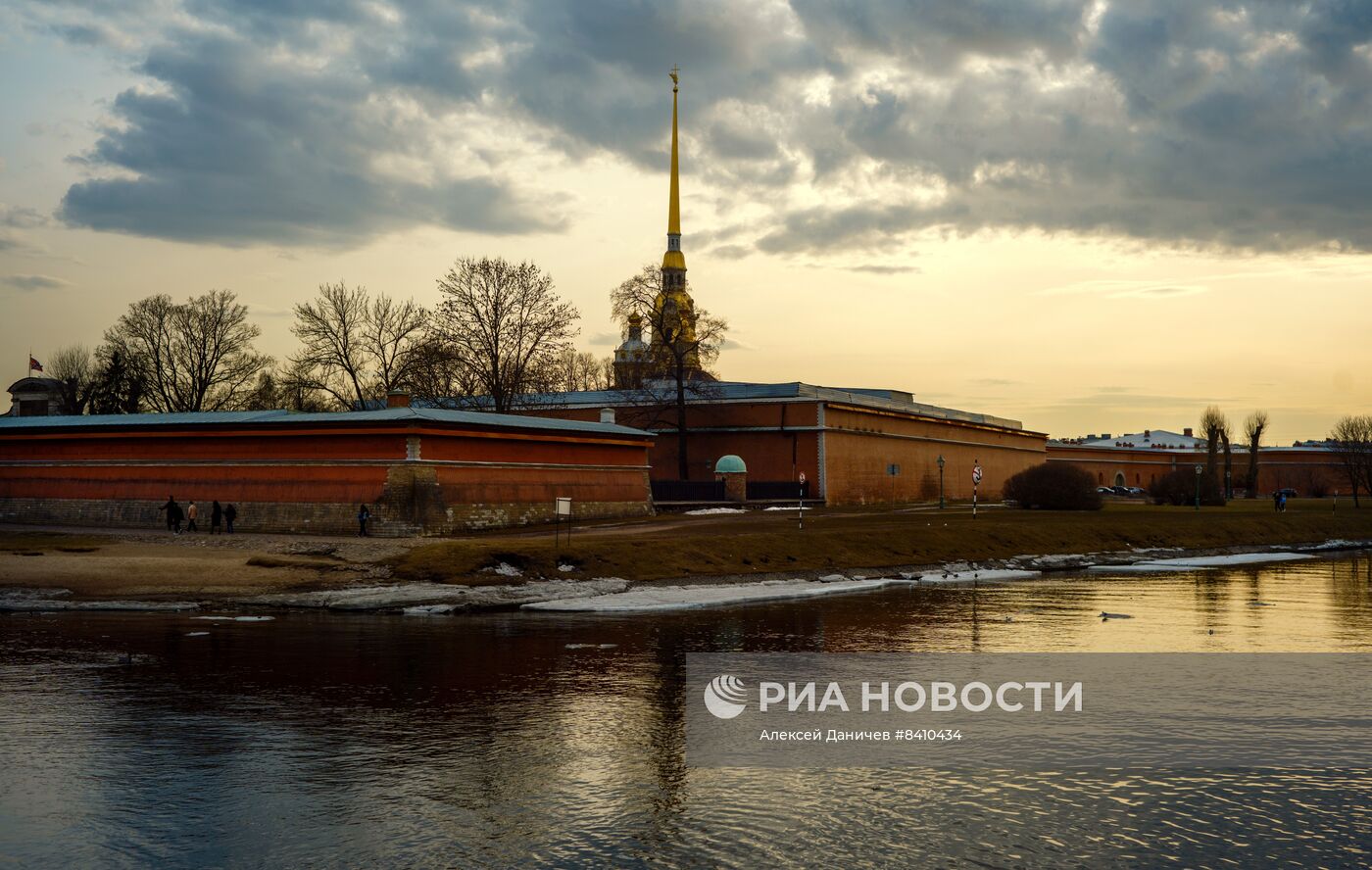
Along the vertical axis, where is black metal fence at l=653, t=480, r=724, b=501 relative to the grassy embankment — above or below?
above

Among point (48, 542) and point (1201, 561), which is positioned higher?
point (48, 542)

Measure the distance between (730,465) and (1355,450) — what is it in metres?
79.4

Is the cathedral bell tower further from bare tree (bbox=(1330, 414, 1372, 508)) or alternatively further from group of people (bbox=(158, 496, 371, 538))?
bare tree (bbox=(1330, 414, 1372, 508))

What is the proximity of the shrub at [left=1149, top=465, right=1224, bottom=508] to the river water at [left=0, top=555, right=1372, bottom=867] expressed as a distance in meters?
74.7

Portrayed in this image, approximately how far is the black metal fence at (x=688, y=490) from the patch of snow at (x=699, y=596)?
27918 millimetres

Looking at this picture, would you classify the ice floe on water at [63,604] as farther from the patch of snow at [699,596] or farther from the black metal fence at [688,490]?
the black metal fence at [688,490]

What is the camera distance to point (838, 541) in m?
41.2

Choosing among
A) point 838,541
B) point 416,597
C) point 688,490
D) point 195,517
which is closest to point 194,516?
point 195,517

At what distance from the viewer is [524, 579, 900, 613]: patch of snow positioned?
27.3 m

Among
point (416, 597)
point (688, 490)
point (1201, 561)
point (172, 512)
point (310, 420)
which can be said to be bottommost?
point (1201, 561)

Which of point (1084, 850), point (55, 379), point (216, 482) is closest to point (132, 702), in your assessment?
point (1084, 850)

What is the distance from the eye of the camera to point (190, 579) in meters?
29.7

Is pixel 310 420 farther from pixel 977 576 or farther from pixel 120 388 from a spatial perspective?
pixel 120 388

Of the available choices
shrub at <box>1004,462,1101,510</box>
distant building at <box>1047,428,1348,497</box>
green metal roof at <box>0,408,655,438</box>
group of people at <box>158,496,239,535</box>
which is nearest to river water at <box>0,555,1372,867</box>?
green metal roof at <box>0,408,655,438</box>
